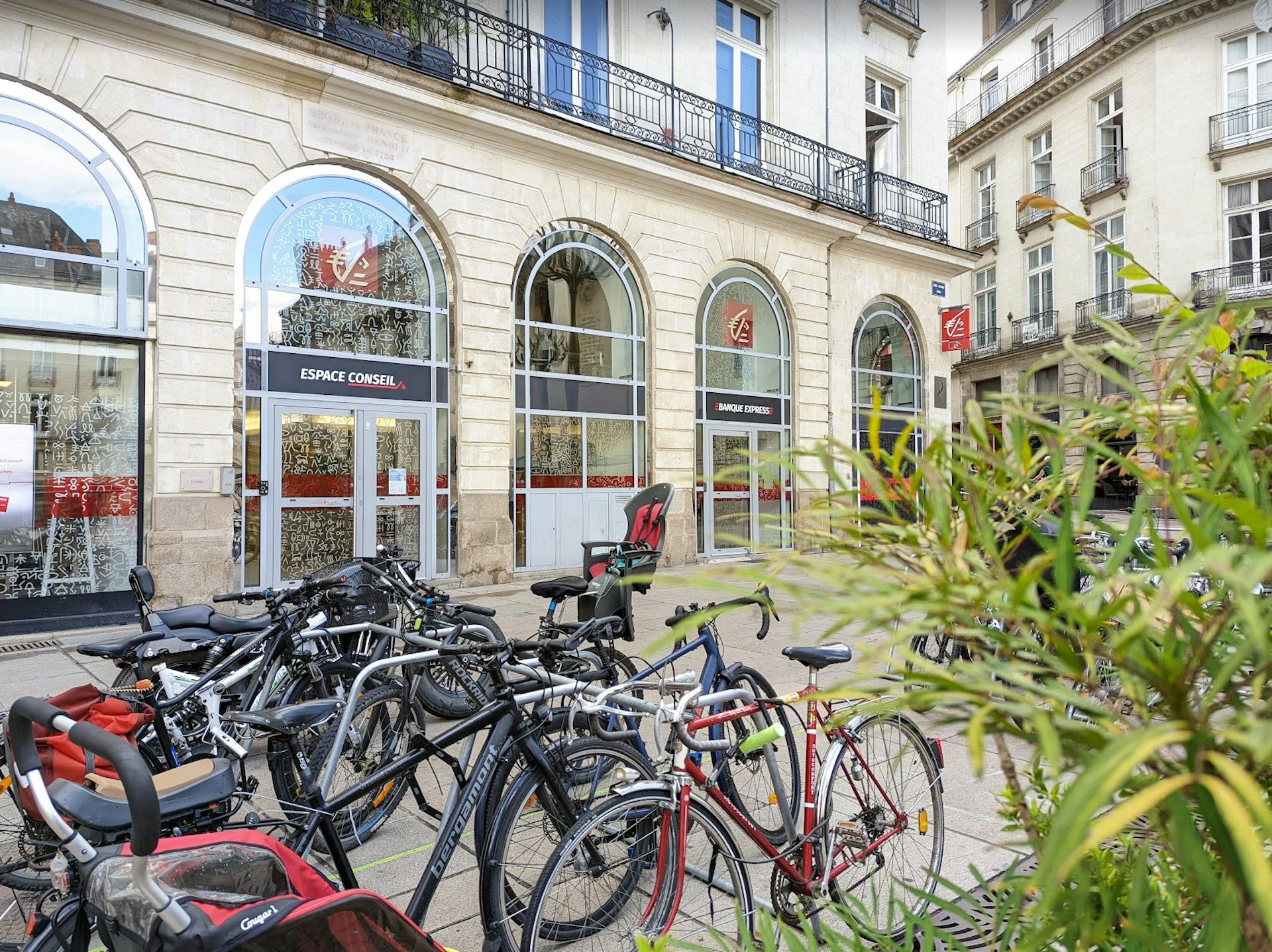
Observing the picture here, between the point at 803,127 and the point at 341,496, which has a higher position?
the point at 803,127

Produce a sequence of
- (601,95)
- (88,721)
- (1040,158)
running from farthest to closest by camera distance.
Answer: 1. (1040,158)
2. (601,95)
3. (88,721)

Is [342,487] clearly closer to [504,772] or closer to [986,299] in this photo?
[504,772]

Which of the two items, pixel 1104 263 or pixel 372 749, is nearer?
pixel 372 749

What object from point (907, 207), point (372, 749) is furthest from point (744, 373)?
point (372, 749)

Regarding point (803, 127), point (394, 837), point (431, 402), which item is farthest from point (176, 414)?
point (803, 127)

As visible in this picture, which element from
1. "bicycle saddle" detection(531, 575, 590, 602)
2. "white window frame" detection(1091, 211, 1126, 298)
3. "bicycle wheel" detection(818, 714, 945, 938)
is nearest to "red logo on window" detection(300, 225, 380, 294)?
"bicycle saddle" detection(531, 575, 590, 602)

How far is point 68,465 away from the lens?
873 cm

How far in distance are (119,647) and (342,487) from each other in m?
7.02

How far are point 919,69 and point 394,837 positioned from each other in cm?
1998

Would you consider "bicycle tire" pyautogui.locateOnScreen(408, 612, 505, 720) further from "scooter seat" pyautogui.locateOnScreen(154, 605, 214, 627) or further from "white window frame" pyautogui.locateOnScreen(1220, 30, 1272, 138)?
"white window frame" pyautogui.locateOnScreen(1220, 30, 1272, 138)

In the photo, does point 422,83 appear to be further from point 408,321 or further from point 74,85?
point 74,85

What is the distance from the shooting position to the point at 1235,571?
0.57 meters

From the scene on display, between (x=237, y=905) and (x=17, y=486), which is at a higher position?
(x=17, y=486)

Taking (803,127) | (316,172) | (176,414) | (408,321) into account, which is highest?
(803,127)
